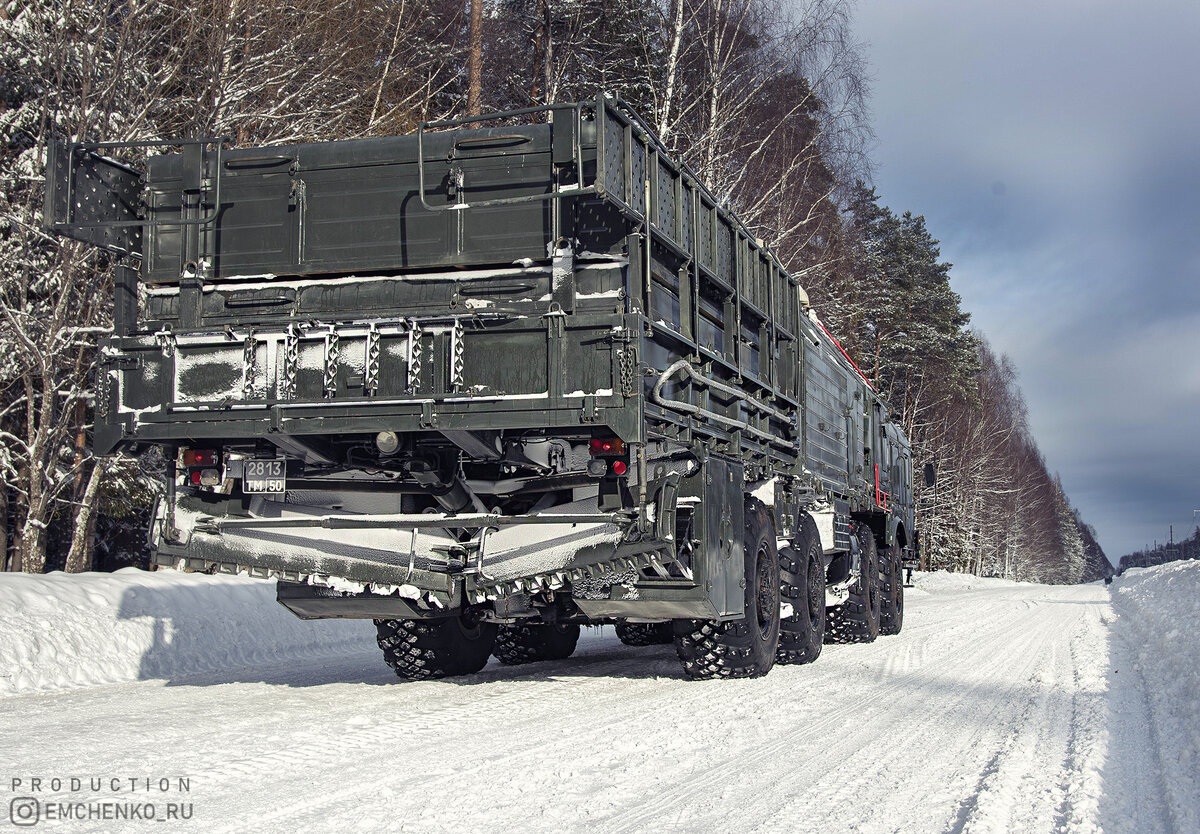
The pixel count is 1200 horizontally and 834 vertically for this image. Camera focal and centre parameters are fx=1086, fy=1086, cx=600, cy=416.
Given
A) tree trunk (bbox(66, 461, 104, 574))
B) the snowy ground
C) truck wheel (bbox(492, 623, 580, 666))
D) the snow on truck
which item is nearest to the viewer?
the snowy ground

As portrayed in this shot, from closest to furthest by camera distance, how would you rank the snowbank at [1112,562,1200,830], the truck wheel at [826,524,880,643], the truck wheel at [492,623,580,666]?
the snowbank at [1112,562,1200,830]
the truck wheel at [492,623,580,666]
the truck wheel at [826,524,880,643]

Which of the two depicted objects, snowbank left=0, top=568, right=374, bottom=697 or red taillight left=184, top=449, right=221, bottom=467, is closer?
red taillight left=184, top=449, right=221, bottom=467

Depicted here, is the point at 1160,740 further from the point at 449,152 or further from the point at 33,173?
the point at 33,173

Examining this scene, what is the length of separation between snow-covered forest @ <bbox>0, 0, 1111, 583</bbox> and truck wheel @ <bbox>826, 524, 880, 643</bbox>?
23.8ft

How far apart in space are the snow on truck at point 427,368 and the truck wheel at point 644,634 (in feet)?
12.5

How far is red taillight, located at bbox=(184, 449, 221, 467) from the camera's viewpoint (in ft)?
22.0

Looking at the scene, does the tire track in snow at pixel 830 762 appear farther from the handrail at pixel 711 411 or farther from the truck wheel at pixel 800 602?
the handrail at pixel 711 411

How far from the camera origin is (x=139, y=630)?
9.66m

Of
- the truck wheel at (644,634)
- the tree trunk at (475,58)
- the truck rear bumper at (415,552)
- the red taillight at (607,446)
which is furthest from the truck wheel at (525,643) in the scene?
the tree trunk at (475,58)

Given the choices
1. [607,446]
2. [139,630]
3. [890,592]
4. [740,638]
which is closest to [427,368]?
[607,446]

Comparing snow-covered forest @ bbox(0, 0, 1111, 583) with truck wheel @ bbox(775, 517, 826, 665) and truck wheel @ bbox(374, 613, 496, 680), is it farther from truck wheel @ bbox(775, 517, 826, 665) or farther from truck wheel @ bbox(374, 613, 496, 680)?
truck wheel @ bbox(775, 517, 826, 665)

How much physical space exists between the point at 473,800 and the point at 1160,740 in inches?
150

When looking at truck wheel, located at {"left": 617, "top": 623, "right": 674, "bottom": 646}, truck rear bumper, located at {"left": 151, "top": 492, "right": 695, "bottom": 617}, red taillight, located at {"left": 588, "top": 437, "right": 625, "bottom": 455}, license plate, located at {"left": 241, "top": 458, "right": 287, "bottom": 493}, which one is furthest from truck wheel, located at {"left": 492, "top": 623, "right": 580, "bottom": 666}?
red taillight, located at {"left": 588, "top": 437, "right": 625, "bottom": 455}

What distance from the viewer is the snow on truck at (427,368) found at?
620 centimetres
